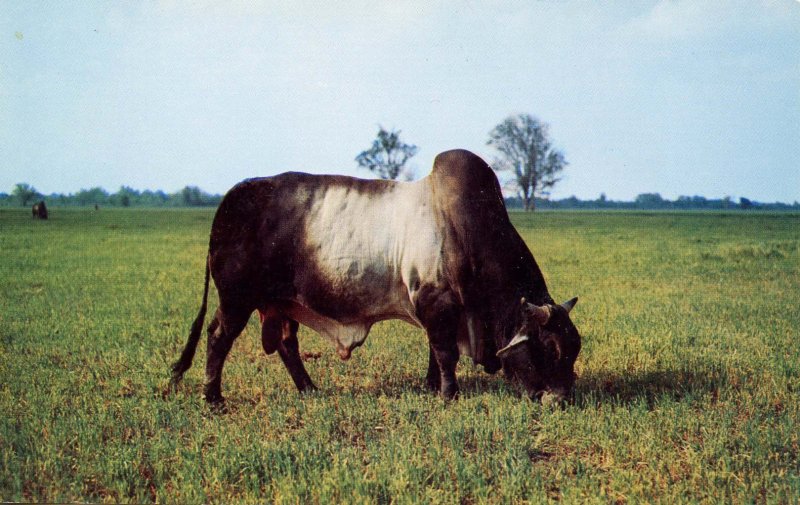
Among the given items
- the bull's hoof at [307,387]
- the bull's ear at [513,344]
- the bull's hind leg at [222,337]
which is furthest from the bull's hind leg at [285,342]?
the bull's ear at [513,344]

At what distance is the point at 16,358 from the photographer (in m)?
6.92

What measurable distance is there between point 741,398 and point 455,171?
336cm

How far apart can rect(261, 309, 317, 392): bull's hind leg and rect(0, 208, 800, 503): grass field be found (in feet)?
0.54

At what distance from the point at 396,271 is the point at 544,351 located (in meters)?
1.53

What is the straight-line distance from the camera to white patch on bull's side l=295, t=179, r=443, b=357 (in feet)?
19.3

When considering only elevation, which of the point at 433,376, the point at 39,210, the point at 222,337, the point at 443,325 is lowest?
the point at 433,376

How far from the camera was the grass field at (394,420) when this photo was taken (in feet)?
13.5

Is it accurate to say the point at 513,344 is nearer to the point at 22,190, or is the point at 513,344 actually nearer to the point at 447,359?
the point at 447,359

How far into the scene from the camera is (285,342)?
657 cm

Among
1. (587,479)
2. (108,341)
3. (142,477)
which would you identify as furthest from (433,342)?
(108,341)

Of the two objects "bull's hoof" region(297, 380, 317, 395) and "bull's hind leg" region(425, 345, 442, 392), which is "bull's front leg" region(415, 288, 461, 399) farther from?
"bull's hoof" region(297, 380, 317, 395)

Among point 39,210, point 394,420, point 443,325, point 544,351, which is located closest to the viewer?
point 394,420

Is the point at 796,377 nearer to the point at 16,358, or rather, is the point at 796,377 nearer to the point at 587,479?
the point at 587,479

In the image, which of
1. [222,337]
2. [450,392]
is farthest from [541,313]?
[222,337]
